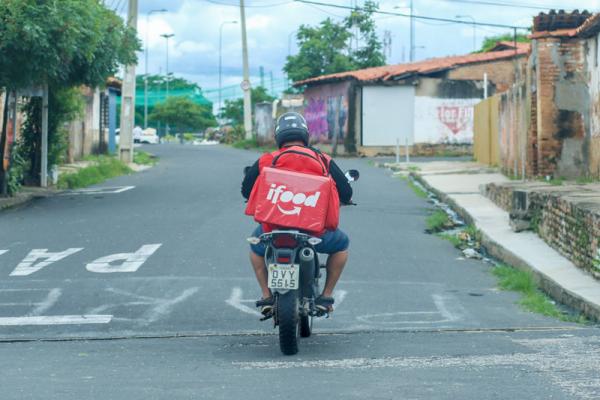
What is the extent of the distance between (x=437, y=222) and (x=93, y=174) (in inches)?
594

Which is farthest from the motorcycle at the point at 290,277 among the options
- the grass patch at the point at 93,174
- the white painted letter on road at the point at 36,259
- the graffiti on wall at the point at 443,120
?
the graffiti on wall at the point at 443,120

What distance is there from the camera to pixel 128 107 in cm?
3738

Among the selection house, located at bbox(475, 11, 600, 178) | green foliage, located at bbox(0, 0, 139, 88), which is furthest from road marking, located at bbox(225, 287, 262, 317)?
house, located at bbox(475, 11, 600, 178)

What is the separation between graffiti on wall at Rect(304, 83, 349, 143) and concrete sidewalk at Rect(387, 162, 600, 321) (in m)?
21.9

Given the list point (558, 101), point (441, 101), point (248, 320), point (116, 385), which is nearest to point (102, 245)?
point (248, 320)

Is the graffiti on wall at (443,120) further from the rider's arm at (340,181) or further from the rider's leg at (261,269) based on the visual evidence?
the rider's leg at (261,269)

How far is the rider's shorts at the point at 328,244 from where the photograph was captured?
8.27 m

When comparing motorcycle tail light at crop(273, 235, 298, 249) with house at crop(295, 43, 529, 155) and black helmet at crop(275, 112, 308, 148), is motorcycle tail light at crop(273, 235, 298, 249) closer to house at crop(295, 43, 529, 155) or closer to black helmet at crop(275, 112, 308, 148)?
black helmet at crop(275, 112, 308, 148)

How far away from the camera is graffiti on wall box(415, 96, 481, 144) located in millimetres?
47281

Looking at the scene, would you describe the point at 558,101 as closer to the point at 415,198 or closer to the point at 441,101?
the point at 415,198

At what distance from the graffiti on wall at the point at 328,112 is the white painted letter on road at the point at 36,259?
112 feet

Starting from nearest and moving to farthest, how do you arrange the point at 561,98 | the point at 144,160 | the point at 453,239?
the point at 453,239 < the point at 561,98 < the point at 144,160

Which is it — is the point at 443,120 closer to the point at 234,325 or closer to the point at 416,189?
the point at 416,189

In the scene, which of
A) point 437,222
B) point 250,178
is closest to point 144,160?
point 437,222
